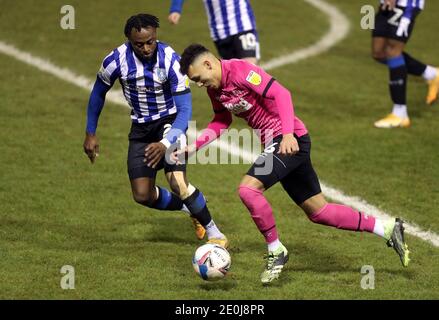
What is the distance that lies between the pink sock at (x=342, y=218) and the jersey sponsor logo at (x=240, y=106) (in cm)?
111

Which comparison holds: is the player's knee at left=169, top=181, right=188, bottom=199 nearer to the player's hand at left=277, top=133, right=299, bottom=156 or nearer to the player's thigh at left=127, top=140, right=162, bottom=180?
the player's thigh at left=127, top=140, right=162, bottom=180

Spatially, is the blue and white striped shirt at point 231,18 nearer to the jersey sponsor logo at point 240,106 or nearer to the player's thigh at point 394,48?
the player's thigh at point 394,48

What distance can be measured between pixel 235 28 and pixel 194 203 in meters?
4.49

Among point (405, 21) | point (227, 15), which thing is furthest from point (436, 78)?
point (227, 15)

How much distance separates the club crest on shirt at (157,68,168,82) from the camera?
30.8 feet

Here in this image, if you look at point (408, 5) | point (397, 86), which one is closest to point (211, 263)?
point (397, 86)

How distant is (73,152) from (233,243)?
3.61 m

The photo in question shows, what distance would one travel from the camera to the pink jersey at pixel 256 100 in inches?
334

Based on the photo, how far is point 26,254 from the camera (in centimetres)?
932

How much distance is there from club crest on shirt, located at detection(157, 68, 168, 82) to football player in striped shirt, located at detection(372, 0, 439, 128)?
17.7 feet

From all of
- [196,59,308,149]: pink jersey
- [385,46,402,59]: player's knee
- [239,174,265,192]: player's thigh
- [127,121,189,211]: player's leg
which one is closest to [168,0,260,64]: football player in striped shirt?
[385,46,402,59]: player's knee

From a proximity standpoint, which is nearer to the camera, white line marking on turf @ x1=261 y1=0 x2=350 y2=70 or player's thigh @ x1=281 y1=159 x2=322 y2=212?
player's thigh @ x1=281 y1=159 x2=322 y2=212
